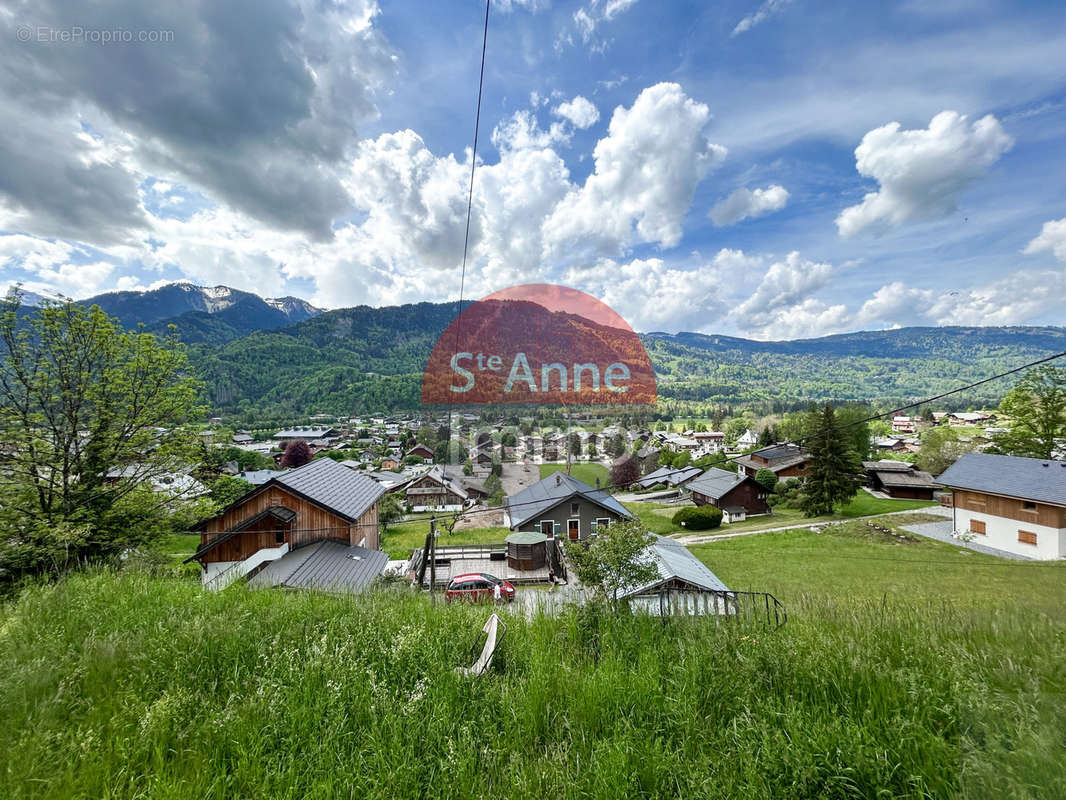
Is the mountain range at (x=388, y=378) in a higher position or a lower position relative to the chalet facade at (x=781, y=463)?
higher

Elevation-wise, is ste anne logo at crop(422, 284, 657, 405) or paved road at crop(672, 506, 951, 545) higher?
ste anne logo at crop(422, 284, 657, 405)

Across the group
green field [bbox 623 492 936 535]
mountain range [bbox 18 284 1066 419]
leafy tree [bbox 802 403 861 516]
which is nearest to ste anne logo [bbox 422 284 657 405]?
mountain range [bbox 18 284 1066 419]

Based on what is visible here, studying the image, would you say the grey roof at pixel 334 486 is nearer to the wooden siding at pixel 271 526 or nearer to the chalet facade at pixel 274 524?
the chalet facade at pixel 274 524

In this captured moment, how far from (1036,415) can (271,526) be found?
5016 centimetres

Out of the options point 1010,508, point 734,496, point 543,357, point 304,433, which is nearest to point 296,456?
point 304,433

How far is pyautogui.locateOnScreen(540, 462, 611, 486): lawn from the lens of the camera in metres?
45.3

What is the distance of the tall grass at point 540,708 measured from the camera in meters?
1.92

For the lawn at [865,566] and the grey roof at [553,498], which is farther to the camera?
the grey roof at [553,498]

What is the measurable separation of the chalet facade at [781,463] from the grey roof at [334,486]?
3984 cm

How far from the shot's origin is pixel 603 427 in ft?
Result: 236

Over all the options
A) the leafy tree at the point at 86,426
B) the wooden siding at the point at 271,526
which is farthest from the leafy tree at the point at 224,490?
the leafy tree at the point at 86,426

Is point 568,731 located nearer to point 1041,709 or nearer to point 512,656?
point 512,656

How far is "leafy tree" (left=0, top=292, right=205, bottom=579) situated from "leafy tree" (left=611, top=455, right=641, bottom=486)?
39.6 metres

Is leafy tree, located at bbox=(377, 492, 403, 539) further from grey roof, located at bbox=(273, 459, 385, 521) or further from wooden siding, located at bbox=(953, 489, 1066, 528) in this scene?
wooden siding, located at bbox=(953, 489, 1066, 528)
